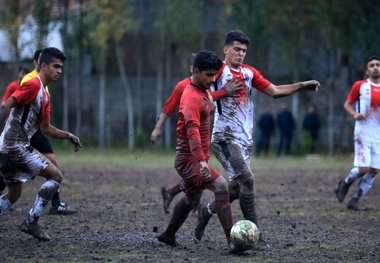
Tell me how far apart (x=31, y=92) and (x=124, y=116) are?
3440cm

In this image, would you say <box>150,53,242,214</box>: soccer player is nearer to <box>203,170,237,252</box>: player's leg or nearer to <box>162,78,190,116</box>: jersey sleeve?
<box>162,78,190,116</box>: jersey sleeve

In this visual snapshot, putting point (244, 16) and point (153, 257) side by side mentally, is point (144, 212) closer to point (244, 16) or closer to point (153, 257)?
point (153, 257)

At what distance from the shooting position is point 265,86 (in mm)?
10719

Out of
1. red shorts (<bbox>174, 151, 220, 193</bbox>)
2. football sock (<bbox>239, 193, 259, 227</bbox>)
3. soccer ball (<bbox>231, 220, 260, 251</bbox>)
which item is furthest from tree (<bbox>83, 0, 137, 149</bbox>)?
soccer ball (<bbox>231, 220, 260, 251</bbox>)

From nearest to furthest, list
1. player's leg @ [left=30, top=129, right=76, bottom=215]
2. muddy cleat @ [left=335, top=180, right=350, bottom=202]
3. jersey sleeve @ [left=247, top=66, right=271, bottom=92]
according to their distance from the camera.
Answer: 1. jersey sleeve @ [left=247, top=66, right=271, bottom=92]
2. player's leg @ [left=30, top=129, right=76, bottom=215]
3. muddy cleat @ [left=335, top=180, right=350, bottom=202]

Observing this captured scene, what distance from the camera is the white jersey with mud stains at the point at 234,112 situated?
1048 centimetres

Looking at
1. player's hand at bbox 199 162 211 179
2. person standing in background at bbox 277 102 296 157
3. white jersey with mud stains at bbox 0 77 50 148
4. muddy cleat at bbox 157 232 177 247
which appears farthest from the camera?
person standing in background at bbox 277 102 296 157

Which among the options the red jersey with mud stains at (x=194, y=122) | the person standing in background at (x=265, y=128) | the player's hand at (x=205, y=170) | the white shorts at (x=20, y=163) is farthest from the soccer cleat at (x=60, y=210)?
the person standing in background at (x=265, y=128)

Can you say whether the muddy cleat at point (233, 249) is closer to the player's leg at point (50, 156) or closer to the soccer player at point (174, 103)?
the soccer player at point (174, 103)

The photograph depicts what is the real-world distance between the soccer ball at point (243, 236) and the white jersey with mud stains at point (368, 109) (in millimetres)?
5485

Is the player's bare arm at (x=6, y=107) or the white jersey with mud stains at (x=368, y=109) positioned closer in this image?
the player's bare arm at (x=6, y=107)

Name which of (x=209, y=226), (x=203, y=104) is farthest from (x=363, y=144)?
(x=203, y=104)

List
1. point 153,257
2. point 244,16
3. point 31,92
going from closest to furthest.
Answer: point 153,257, point 31,92, point 244,16

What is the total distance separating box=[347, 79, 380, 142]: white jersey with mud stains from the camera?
14430 mm
